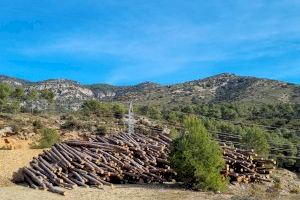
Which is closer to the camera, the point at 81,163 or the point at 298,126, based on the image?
the point at 81,163

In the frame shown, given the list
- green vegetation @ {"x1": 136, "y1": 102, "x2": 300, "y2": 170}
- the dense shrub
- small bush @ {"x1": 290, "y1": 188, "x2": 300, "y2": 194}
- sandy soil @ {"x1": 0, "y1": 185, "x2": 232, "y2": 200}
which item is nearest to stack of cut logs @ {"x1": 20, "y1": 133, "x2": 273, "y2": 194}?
sandy soil @ {"x1": 0, "y1": 185, "x2": 232, "y2": 200}

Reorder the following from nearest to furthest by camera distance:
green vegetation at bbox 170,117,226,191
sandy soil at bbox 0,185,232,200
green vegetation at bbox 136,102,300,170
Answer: sandy soil at bbox 0,185,232,200 → green vegetation at bbox 170,117,226,191 → green vegetation at bbox 136,102,300,170

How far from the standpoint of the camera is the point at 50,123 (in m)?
51.9

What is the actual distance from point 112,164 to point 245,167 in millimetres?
5986

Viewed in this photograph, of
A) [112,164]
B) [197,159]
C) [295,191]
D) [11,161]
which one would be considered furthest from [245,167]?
[11,161]

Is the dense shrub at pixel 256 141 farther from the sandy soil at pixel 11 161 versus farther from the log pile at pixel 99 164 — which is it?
the sandy soil at pixel 11 161

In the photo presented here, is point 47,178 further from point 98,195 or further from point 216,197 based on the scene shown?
point 216,197

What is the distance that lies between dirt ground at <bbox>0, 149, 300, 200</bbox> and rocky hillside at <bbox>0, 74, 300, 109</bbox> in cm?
6682

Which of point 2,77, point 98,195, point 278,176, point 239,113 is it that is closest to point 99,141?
point 98,195

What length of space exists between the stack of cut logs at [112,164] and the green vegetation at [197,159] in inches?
63.1

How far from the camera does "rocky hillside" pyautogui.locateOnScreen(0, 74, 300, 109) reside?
94438 mm

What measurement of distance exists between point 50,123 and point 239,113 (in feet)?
109

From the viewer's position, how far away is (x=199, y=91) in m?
106

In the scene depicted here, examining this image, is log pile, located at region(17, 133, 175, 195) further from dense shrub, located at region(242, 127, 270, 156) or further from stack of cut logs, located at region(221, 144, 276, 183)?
dense shrub, located at region(242, 127, 270, 156)
